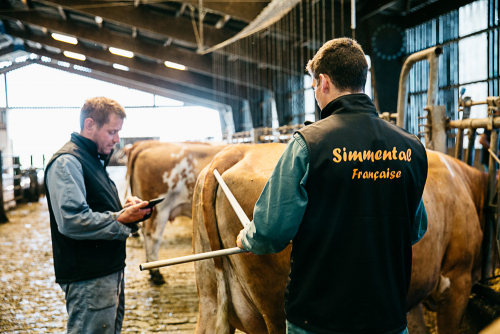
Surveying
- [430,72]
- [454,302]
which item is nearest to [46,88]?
[430,72]

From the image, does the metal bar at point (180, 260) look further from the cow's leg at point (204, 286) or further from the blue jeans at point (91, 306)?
the cow's leg at point (204, 286)

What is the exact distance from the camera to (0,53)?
70.4 feet

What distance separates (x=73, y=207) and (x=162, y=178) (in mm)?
3611

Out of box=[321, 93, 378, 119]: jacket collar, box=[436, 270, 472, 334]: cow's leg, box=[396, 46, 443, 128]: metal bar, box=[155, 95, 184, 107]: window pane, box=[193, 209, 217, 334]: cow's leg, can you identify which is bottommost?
box=[436, 270, 472, 334]: cow's leg

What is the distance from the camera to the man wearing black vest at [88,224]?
79.9 inches

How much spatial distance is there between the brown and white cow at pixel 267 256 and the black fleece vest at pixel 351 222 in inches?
22.0

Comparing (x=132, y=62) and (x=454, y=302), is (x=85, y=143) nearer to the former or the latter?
(x=454, y=302)

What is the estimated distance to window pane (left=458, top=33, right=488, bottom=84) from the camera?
7.52 metres

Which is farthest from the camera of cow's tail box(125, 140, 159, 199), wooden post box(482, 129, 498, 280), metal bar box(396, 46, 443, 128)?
cow's tail box(125, 140, 159, 199)

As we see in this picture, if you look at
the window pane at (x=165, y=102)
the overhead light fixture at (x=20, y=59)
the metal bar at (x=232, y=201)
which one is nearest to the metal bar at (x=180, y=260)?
the metal bar at (x=232, y=201)

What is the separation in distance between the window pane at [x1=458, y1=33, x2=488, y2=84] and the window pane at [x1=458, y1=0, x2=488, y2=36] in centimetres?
16

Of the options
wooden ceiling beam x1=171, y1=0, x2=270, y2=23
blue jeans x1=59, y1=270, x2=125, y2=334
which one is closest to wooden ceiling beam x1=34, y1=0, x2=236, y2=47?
wooden ceiling beam x1=171, y1=0, x2=270, y2=23

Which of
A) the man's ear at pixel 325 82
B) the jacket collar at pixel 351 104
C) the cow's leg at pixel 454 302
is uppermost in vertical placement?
the man's ear at pixel 325 82

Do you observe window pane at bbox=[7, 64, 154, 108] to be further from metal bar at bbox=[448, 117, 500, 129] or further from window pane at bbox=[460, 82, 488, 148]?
metal bar at bbox=[448, 117, 500, 129]
